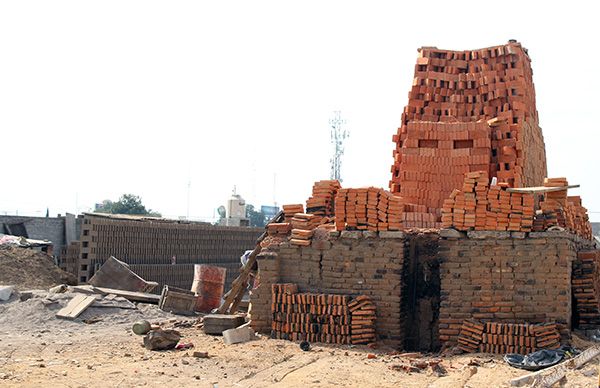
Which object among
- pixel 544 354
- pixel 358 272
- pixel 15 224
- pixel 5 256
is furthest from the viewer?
pixel 15 224

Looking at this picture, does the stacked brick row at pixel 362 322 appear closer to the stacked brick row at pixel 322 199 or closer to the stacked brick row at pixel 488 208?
the stacked brick row at pixel 488 208

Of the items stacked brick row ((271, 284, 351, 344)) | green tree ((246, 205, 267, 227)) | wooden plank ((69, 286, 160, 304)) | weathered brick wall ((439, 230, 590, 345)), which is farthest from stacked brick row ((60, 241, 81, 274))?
green tree ((246, 205, 267, 227))

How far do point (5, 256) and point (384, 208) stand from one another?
10.8m

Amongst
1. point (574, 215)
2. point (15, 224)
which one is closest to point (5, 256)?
point (15, 224)

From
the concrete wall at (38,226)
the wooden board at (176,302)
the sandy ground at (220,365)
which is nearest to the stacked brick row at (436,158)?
the sandy ground at (220,365)

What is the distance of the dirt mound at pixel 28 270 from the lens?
16.8 m

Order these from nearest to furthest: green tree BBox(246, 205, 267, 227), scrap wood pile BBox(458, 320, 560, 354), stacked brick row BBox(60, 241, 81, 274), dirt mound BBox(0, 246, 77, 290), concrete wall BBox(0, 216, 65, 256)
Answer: scrap wood pile BBox(458, 320, 560, 354) < dirt mound BBox(0, 246, 77, 290) < stacked brick row BBox(60, 241, 81, 274) < concrete wall BBox(0, 216, 65, 256) < green tree BBox(246, 205, 267, 227)

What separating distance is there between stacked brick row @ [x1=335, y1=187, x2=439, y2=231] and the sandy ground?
1.93 meters

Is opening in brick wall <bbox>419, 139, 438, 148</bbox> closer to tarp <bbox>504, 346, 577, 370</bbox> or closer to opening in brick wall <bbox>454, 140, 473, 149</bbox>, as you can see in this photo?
opening in brick wall <bbox>454, 140, 473, 149</bbox>

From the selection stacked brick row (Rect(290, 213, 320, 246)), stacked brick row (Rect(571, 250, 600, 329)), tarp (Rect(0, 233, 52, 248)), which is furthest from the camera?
tarp (Rect(0, 233, 52, 248))

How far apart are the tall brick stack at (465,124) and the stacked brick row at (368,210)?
2225 millimetres

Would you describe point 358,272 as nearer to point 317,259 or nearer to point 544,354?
point 317,259

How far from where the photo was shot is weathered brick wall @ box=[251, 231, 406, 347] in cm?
1091

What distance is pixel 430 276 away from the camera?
38.8 ft
